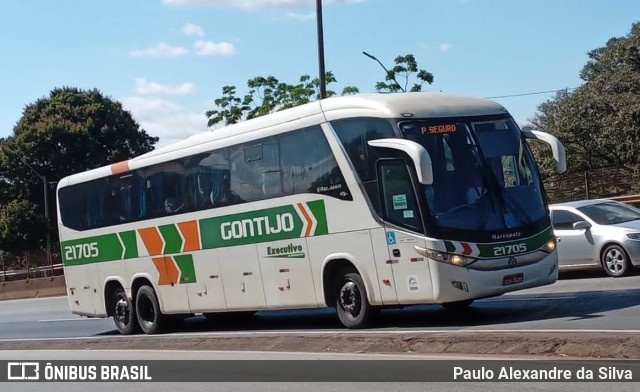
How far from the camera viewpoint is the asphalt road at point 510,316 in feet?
39.5

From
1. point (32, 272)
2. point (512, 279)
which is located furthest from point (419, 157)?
point (32, 272)

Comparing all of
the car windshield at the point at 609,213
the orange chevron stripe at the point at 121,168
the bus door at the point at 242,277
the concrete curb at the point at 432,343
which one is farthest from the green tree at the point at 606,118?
the concrete curb at the point at 432,343

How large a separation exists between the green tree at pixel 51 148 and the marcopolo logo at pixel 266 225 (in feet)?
137

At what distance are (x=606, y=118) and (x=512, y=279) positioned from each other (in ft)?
109

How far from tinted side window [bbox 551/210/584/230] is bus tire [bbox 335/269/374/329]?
647 cm

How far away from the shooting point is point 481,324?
12938mm

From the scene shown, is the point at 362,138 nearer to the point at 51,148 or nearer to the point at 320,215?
the point at 320,215

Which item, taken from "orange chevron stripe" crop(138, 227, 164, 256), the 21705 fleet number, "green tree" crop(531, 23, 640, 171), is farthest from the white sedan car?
"green tree" crop(531, 23, 640, 171)

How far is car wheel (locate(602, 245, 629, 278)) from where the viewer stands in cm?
1730

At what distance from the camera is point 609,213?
60.6 feet

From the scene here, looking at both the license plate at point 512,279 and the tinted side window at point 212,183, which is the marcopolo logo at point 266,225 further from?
the license plate at point 512,279

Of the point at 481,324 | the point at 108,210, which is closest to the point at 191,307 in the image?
the point at 108,210

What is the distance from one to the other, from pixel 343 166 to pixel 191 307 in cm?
534

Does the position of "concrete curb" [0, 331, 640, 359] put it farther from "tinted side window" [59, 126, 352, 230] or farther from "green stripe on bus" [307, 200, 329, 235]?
"tinted side window" [59, 126, 352, 230]
